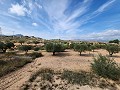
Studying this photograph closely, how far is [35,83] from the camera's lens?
1290cm

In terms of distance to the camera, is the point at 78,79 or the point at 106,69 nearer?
the point at 78,79

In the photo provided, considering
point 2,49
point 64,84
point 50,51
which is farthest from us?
point 2,49

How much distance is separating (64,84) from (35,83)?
2.45 metres

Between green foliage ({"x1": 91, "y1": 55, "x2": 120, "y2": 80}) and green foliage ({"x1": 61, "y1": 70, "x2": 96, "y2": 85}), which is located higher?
green foliage ({"x1": 91, "y1": 55, "x2": 120, "y2": 80})

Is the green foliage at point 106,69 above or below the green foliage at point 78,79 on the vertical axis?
above

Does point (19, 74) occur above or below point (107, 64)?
below

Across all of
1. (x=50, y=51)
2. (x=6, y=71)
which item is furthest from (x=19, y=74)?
(x=50, y=51)

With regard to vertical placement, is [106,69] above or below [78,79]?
above

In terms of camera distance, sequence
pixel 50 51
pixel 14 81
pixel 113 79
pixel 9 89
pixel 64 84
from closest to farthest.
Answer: pixel 9 89 < pixel 64 84 < pixel 14 81 < pixel 113 79 < pixel 50 51

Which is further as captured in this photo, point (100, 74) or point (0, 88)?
point (100, 74)

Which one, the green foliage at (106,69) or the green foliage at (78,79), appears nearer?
the green foliage at (78,79)

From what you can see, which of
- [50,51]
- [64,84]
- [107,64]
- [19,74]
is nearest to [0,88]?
[19,74]

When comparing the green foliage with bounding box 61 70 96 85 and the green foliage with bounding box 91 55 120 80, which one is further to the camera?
the green foliage with bounding box 91 55 120 80

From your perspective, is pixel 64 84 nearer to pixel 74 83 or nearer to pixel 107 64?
pixel 74 83
